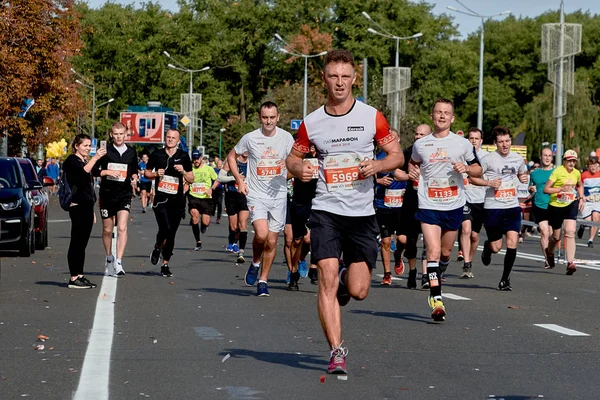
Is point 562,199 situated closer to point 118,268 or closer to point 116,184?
point 118,268

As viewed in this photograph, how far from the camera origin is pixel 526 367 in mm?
8266

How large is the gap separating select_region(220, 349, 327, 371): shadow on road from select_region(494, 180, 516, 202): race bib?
7.08 metres

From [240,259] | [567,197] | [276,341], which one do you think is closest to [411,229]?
[240,259]

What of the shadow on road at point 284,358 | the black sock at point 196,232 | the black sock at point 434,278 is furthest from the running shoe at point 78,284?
the black sock at point 196,232

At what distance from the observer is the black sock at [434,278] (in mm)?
11172

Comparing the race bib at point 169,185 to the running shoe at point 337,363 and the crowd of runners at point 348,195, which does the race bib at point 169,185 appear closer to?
the crowd of runners at point 348,195

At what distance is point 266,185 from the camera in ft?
45.1

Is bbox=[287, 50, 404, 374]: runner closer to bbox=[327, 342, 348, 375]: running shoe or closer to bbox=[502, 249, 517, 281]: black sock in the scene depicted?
bbox=[327, 342, 348, 375]: running shoe

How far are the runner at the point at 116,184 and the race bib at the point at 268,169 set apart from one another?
7.57ft

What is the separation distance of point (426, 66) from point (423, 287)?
7492 centimetres

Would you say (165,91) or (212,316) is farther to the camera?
(165,91)

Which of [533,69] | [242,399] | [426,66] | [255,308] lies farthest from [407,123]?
[242,399]

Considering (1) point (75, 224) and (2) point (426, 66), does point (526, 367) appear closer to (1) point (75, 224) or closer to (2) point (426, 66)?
(1) point (75, 224)

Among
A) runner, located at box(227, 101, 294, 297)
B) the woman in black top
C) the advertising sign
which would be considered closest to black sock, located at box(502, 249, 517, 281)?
runner, located at box(227, 101, 294, 297)
